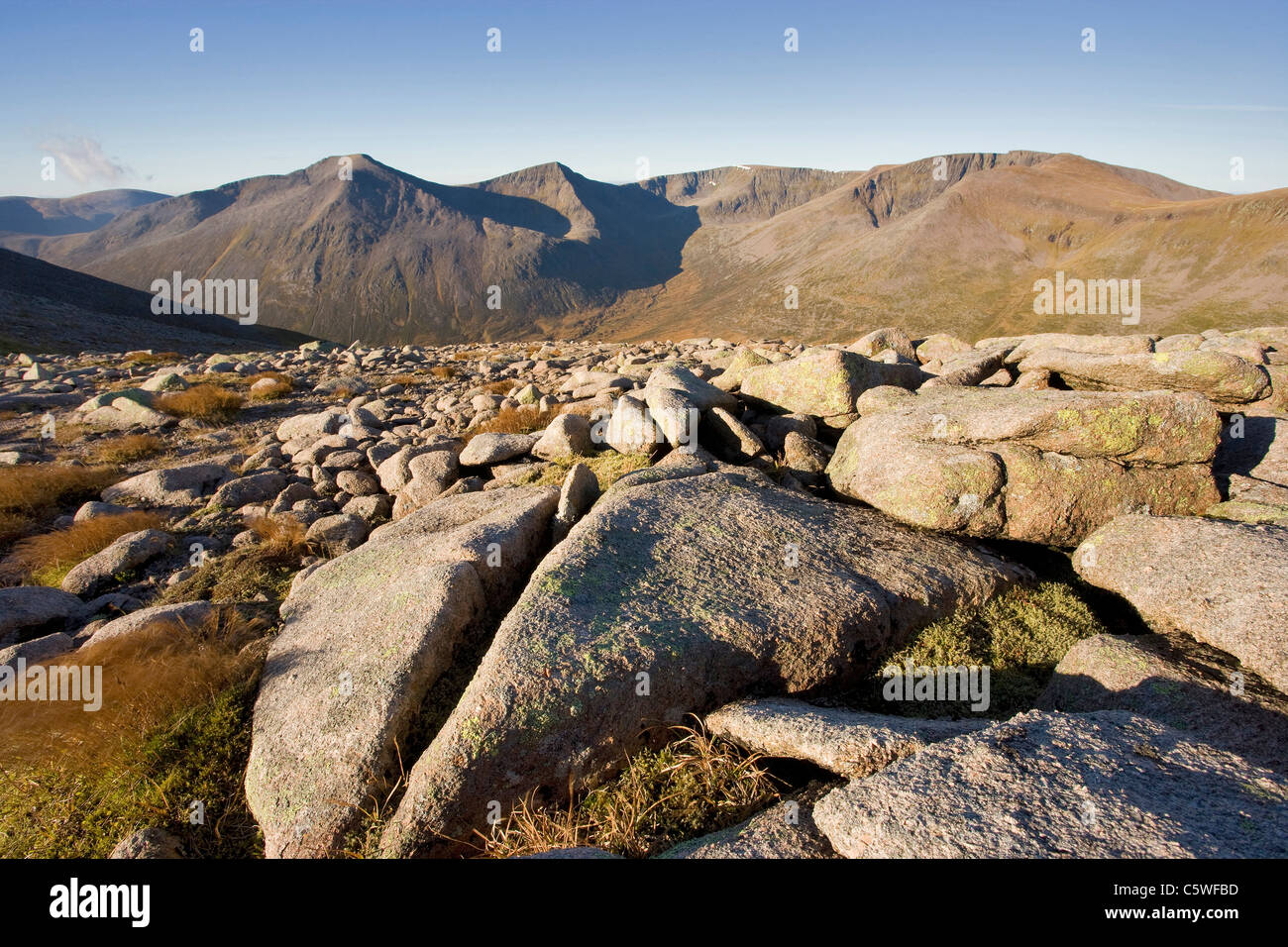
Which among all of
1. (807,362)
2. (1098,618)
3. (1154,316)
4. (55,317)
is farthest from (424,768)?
(1154,316)

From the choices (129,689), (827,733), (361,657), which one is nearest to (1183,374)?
(827,733)

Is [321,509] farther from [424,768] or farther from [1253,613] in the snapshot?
[1253,613]

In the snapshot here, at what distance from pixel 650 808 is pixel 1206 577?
6.75 m

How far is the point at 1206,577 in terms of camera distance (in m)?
6.39

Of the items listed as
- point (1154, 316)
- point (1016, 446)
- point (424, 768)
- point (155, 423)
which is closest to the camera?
point (424, 768)

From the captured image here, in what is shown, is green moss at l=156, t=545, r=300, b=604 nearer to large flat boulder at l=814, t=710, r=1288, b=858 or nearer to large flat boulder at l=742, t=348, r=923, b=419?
large flat boulder at l=814, t=710, r=1288, b=858

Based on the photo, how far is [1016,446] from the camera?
8195 millimetres

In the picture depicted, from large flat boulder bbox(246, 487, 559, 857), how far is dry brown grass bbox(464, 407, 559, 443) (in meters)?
6.99

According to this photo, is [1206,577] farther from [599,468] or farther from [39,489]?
[39,489]

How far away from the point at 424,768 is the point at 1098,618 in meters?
7.91

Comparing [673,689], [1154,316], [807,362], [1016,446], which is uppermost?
[1154,316]

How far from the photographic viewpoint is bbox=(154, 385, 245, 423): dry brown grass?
19562 mm

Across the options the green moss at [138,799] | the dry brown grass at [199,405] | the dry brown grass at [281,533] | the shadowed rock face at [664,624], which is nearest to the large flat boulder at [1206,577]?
the shadowed rock face at [664,624]

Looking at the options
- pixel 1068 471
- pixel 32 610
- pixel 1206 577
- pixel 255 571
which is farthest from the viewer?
pixel 255 571
